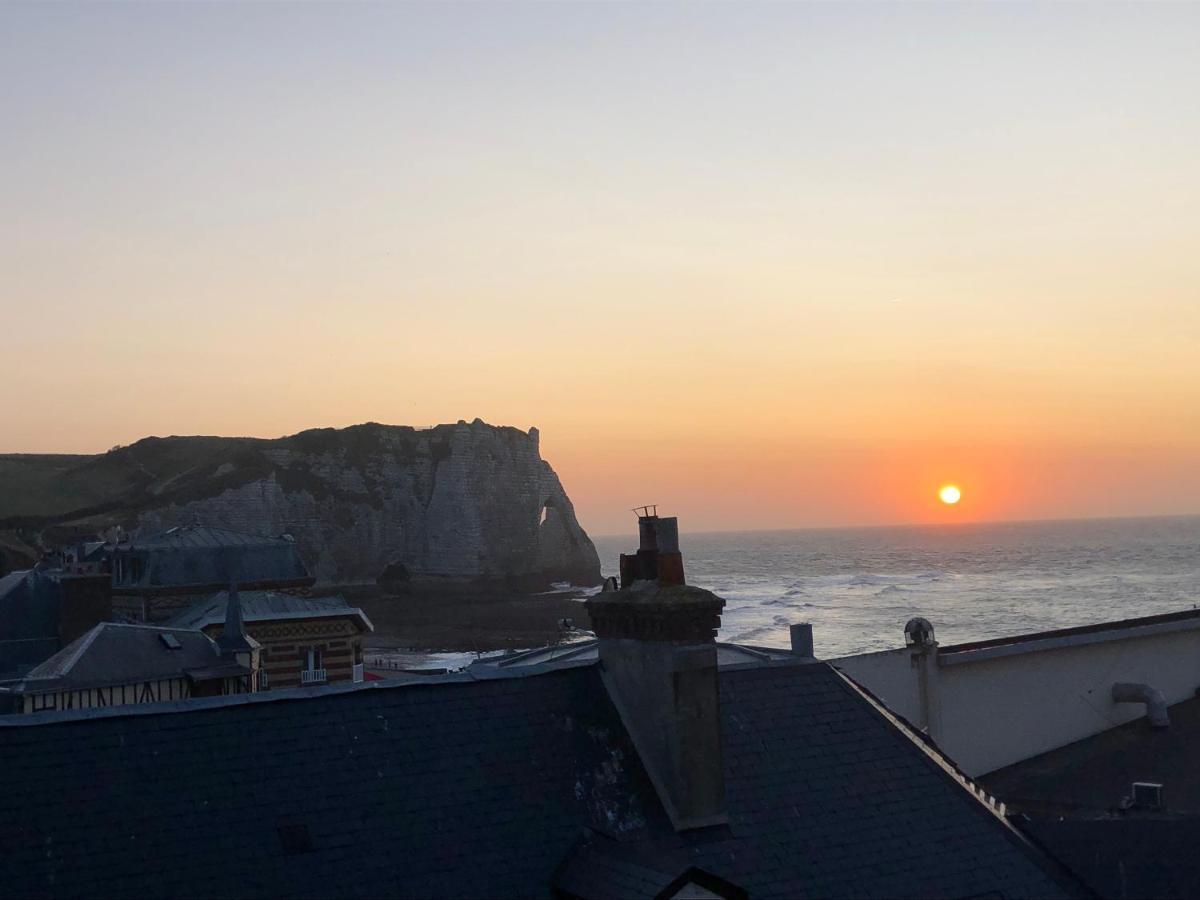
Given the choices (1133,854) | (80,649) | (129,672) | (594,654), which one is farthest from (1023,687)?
(80,649)

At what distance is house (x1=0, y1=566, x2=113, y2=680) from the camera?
29266mm

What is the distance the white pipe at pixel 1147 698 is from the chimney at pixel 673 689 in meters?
21.1

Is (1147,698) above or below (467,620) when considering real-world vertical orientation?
above

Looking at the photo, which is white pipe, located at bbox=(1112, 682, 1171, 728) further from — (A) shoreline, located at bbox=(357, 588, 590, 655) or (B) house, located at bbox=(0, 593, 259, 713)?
(A) shoreline, located at bbox=(357, 588, 590, 655)

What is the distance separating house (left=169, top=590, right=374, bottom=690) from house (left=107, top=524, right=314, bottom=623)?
10934mm

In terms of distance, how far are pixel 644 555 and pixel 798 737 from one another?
7.91 feet

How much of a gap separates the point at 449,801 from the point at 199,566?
4714 centimetres

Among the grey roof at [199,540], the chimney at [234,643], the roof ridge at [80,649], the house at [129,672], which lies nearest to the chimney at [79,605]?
the chimney at [234,643]

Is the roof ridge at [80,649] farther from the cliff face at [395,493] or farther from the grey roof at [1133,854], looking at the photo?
the cliff face at [395,493]

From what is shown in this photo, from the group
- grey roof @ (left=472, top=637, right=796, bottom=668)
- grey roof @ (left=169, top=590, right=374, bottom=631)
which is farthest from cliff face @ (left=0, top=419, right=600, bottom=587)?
grey roof @ (left=472, top=637, right=796, bottom=668)

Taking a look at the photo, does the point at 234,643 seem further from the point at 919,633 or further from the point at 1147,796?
the point at 1147,796

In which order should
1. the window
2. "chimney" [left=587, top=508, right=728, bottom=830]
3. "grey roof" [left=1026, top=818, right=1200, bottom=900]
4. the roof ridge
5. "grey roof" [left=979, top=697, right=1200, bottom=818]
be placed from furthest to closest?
1. the window
2. "grey roof" [left=979, top=697, right=1200, bottom=818]
3. the roof ridge
4. "grey roof" [left=1026, top=818, right=1200, bottom=900]
5. "chimney" [left=587, top=508, right=728, bottom=830]

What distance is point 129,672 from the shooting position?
23641 millimetres

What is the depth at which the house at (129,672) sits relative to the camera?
21952 millimetres
